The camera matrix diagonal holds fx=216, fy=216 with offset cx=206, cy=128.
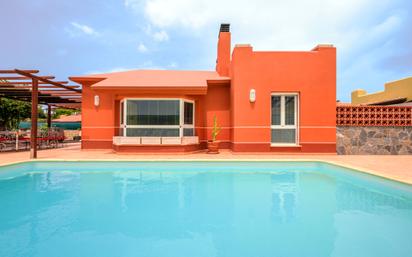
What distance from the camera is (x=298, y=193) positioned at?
570 cm

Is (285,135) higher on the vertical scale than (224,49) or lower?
lower

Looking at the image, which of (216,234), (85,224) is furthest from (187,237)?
(85,224)

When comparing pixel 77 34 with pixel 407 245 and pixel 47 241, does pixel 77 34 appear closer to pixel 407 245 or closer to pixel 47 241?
pixel 47 241

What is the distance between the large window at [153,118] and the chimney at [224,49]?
14.8 ft

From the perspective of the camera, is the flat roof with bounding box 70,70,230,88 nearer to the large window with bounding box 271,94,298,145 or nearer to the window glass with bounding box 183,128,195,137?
the window glass with bounding box 183,128,195,137

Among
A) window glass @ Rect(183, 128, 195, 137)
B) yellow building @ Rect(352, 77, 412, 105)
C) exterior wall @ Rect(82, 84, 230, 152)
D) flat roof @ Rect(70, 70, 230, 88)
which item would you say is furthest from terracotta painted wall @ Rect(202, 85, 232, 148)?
yellow building @ Rect(352, 77, 412, 105)

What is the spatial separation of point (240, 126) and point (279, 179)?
4956 mm

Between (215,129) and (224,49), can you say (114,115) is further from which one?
(224,49)

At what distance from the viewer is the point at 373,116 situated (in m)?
12.0

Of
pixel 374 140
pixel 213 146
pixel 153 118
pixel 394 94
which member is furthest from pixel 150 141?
pixel 394 94

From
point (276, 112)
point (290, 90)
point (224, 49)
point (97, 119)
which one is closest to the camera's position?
point (290, 90)

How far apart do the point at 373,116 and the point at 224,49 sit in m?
9.78

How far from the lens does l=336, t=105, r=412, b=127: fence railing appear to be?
39.1ft

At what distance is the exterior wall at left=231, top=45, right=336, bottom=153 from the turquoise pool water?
4.29 meters
